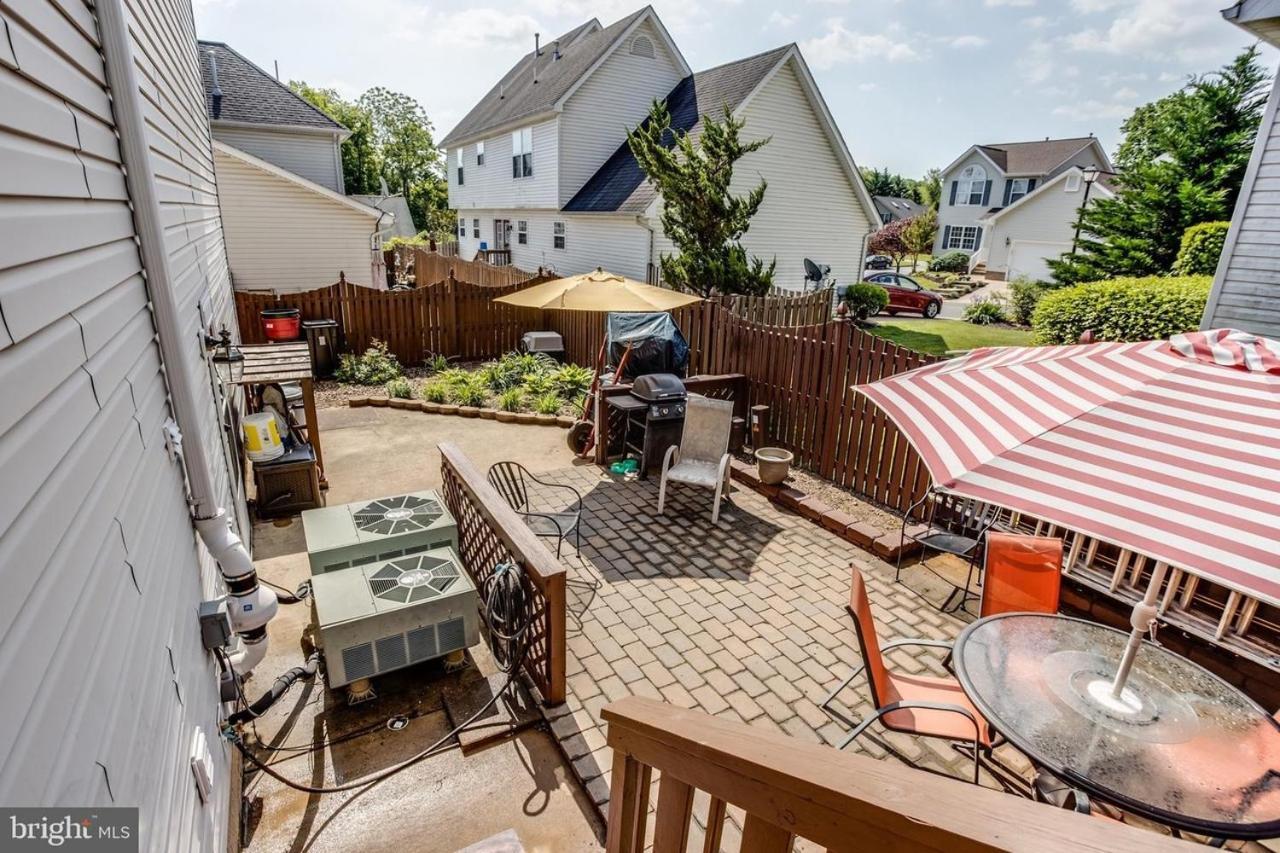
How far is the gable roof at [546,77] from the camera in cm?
1783

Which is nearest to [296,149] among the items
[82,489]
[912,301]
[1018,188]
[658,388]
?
[658,388]

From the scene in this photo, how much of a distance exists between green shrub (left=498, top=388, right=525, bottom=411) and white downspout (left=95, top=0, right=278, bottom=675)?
655 centimetres

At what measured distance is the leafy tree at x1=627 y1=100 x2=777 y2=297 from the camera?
40.9ft

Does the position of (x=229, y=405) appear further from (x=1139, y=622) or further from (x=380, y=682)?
(x=1139, y=622)

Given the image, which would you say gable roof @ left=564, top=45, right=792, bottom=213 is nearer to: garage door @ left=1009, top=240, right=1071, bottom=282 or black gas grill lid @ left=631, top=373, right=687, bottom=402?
black gas grill lid @ left=631, top=373, right=687, bottom=402

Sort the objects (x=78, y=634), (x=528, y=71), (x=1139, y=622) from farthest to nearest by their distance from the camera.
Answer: (x=528, y=71), (x=1139, y=622), (x=78, y=634)

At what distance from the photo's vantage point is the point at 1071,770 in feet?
8.46

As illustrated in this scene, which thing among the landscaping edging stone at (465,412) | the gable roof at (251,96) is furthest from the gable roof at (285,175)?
the landscaping edging stone at (465,412)

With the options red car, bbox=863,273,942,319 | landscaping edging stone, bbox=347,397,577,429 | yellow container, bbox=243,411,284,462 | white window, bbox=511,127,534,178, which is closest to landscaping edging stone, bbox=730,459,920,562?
landscaping edging stone, bbox=347,397,577,429

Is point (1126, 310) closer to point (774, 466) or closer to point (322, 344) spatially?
point (774, 466)

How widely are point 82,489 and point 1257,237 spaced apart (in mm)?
10163

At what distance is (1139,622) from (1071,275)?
20.7 metres

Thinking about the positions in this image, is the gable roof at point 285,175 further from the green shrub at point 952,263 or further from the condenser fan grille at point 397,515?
the green shrub at point 952,263

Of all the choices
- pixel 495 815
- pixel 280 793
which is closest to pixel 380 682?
pixel 280 793
